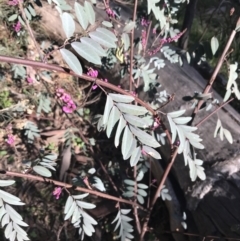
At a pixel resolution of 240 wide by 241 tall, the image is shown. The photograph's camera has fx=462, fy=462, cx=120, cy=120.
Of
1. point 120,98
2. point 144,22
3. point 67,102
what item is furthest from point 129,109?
point 144,22

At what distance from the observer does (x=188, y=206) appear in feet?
6.10

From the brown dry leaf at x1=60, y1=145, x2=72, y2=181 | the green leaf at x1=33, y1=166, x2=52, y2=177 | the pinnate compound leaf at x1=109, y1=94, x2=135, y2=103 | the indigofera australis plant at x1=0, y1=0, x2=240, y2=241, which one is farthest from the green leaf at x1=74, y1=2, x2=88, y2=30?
the brown dry leaf at x1=60, y1=145, x2=72, y2=181

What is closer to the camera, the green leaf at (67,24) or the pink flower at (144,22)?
the green leaf at (67,24)

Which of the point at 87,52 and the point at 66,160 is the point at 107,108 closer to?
the point at 87,52

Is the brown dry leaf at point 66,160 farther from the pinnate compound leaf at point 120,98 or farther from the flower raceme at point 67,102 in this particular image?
the pinnate compound leaf at point 120,98

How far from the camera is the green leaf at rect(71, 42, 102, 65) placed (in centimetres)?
89

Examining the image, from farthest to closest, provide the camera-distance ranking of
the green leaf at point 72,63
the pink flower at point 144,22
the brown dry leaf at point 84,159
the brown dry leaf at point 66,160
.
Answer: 1. the brown dry leaf at point 84,159
2. the brown dry leaf at point 66,160
3. the pink flower at point 144,22
4. the green leaf at point 72,63

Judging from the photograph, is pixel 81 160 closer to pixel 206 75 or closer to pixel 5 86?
pixel 5 86

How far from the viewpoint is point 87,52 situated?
0.89 m

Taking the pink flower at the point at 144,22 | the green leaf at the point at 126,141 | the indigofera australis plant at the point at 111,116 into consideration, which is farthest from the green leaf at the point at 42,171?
the pink flower at the point at 144,22

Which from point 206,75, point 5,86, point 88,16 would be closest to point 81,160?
point 5,86

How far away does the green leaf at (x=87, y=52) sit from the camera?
89 centimetres

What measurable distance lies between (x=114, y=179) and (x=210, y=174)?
0.62 meters

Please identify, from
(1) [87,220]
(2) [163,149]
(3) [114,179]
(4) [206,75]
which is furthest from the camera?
(4) [206,75]
